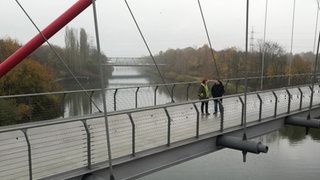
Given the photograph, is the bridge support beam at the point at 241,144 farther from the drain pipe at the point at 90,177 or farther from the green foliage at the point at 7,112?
the green foliage at the point at 7,112

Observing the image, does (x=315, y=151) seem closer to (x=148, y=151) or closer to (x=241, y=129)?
(x=241, y=129)

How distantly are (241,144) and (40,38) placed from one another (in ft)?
17.4

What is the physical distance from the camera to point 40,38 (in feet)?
24.7

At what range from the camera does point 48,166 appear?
20.6 feet

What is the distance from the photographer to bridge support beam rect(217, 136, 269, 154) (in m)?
8.35

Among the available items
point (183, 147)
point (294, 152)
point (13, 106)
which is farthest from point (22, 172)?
point (294, 152)

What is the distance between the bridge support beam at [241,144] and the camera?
8.35 meters

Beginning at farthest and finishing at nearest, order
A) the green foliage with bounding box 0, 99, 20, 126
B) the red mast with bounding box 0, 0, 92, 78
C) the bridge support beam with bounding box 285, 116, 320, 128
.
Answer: the green foliage with bounding box 0, 99, 20, 126 < the bridge support beam with bounding box 285, 116, 320, 128 < the red mast with bounding box 0, 0, 92, 78

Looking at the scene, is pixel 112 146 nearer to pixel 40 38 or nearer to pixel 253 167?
pixel 40 38

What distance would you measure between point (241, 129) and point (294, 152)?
17626mm

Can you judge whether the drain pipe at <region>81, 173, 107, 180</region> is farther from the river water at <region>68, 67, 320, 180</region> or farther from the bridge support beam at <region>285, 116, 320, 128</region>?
the river water at <region>68, 67, 320, 180</region>

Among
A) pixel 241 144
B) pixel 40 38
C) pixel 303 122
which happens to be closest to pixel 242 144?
pixel 241 144

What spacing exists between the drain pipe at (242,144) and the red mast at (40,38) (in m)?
4.71

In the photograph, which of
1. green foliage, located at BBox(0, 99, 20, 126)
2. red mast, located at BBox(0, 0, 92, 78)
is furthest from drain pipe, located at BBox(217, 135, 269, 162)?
green foliage, located at BBox(0, 99, 20, 126)
